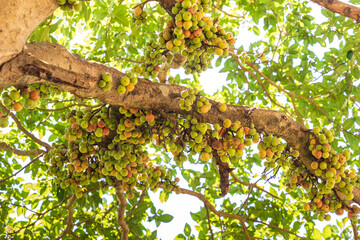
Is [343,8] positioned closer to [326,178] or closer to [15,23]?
[326,178]

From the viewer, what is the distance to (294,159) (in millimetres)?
2648

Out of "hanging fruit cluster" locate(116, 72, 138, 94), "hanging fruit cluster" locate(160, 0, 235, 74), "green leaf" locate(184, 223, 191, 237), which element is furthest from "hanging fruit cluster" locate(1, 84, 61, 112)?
"green leaf" locate(184, 223, 191, 237)

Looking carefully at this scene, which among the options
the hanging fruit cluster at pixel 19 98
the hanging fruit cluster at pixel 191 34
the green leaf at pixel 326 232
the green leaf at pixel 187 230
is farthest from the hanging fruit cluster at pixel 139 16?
the green leaf at pixel 326 232

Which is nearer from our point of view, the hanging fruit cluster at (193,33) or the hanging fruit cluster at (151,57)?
the hanging fruit cluster at (193,33)

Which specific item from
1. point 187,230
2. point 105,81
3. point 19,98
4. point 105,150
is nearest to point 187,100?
point 105,81

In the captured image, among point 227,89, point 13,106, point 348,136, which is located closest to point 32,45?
point 13,106

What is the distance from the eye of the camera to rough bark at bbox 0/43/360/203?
5.13ft

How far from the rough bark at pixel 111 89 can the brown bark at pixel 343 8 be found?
96 centimetres

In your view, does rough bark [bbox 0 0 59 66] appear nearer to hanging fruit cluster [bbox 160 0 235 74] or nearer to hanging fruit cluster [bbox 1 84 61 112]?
hanging fruit cluster [bbox 1 84 61 112]

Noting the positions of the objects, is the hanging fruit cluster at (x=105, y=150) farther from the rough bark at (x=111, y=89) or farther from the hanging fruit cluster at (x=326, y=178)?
the hanging fruit cluster at (x=326, y=178)

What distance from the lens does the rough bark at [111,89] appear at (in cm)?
156

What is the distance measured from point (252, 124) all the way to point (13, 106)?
1.62 m

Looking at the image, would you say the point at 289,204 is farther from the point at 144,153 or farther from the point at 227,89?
the point at 144,153

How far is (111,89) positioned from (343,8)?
6.36ft
